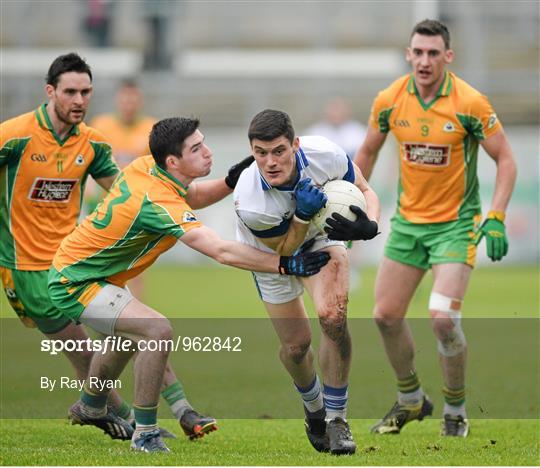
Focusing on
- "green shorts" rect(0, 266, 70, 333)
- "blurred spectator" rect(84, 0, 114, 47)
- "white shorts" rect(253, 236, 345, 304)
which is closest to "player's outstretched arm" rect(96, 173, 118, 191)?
"green shorts" rect(0, 266, 70, 333)

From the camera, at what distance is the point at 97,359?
23.9 feet

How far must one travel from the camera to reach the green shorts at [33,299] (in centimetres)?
786

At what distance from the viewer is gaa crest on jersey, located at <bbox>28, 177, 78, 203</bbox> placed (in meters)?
7.96

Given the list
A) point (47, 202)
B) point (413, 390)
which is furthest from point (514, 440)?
point (47, 202)

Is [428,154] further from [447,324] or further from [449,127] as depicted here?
[447,324]

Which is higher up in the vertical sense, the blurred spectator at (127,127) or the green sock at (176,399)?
the blurred spectator at (127,127)

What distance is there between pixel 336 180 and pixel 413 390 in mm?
1972

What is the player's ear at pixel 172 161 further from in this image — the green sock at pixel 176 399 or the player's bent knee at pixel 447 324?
the player's bent knee at pixel 447 324

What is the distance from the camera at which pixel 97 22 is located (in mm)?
24625

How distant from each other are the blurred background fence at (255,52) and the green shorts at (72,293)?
1519 centimetres

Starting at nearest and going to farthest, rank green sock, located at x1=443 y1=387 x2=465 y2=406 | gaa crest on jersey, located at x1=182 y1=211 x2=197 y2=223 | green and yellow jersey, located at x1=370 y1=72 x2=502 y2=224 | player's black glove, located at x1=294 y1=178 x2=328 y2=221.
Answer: player's black glove, located at x1=294 y1=178 x2=328 y2=221
gaa crest on jersey, located at x1=182 y1=211 x2=197 y2=223
green sock, located at x1=443 y1=387 x2=465 y2=406
green and yellow jersey, located at x1=370 y1=72 x2=502 y2=224

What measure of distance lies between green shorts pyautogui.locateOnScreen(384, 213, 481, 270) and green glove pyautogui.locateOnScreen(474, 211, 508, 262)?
0.65 ft

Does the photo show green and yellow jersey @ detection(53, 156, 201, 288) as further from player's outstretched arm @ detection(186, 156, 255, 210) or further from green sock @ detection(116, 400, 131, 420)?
green sock @ detection(116, 400, 131, 420)

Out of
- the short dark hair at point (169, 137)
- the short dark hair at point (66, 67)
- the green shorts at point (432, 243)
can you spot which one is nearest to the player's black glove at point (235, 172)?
the short dark hair at point (169, 137)
